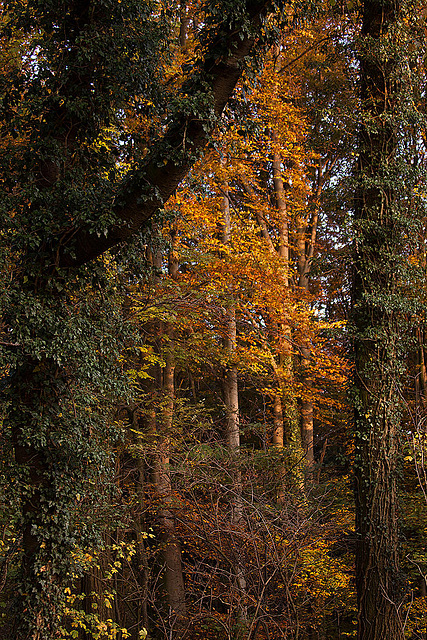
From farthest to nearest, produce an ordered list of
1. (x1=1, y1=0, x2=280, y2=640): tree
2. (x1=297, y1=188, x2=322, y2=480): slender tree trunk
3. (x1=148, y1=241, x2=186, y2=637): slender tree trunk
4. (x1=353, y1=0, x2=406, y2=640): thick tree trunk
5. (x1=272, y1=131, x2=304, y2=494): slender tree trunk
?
(x1=297, y1=188, x2=322, y2=480): slender tree trunk
(x1=272, y1=131, x2=304, y2=494): slender tree trunk
(x1=148, y1=241, x2=186, y2=637): slender tree trunk
(x1=353, y1=0, x2=406, y2=640): thick tree trunk
(x1=1, y1=0, x2=280, y2=640): tree

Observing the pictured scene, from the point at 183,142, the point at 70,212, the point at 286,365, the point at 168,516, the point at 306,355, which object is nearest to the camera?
the point at 183,142

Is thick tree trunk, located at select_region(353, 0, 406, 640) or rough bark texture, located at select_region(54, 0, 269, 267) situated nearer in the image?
rough bark texture, located at select_region(54, 0, 269, 267)

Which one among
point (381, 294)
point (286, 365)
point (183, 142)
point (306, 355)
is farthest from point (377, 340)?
point (306, 355)

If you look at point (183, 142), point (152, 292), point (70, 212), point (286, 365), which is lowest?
point (286, 365)

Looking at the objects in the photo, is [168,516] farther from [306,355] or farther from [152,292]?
[306,355]

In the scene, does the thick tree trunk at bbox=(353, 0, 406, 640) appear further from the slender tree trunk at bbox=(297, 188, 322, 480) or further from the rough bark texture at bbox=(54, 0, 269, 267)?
the slender tree trunk at bbox=(297, 188, 322, 480)

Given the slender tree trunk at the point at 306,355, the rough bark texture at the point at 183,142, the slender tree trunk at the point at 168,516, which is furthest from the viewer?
the slender tree trunk at the point at 306,355

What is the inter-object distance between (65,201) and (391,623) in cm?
588

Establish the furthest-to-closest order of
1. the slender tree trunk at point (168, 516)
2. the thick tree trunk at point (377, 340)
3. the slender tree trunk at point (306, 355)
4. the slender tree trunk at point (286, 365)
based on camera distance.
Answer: the slender tree trunk at point (306, 355), the slender tree trunk at point (286, 365), the slender tree trunk at point (168, 516), the thick tree trunk at point (377, 340)

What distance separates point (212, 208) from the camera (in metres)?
12.9

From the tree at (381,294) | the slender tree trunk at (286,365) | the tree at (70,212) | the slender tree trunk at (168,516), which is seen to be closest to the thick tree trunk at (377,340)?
the tree at (381,294)

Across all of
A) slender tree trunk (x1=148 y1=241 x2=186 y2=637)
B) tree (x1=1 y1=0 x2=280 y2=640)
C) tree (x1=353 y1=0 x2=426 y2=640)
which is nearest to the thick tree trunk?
tree (x1=353 y1=0 x2=426 y2=640)

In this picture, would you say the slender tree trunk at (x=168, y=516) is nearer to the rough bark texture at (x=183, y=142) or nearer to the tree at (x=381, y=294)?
the tree at (x=381, y=294)

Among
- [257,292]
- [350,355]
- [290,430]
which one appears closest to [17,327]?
[350,355]
